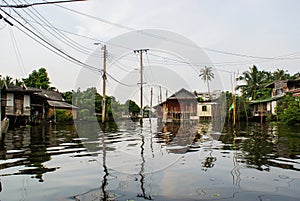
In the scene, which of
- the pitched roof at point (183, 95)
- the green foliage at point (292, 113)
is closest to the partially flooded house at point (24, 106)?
the pitched roof at point (183, 95)

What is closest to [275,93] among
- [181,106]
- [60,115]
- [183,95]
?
[183,95]

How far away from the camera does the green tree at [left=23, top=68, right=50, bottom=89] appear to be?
136 ft

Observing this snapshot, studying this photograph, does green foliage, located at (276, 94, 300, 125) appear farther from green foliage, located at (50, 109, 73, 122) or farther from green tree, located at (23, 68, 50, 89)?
green tree, located at (23, 68, 50, 89)

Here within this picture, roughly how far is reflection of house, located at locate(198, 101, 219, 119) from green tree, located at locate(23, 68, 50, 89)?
75.6 feet

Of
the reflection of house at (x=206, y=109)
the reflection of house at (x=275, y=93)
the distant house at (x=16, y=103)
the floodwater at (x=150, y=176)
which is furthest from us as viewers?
the reflection of house at (x=206, y=109)

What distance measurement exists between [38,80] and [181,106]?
21.3 m

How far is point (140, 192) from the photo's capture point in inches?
183

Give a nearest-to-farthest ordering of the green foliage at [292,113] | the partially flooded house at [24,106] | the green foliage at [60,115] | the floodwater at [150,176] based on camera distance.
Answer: the floodwater at [150,176]
the green foliage at [292,113]
the partially flooded house at [24,106]
the green foliage at [60,115]

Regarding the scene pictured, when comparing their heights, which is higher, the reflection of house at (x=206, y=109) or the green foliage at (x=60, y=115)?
the reflection of house at (x=206, y=109)

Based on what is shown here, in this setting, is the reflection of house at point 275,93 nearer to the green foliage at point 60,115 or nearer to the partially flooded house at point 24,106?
the green foliage at point 60,115

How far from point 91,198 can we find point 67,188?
0.84 m

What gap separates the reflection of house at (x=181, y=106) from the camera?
38781 millimetres

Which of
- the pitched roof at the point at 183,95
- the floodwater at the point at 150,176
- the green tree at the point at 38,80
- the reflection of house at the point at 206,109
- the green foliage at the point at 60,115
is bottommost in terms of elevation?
the floodwater at the point at 150,176

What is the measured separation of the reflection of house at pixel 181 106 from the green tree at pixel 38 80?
59.8ft
